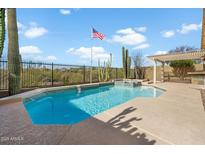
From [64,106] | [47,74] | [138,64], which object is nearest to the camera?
[64,106]

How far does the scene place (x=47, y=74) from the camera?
10430mm

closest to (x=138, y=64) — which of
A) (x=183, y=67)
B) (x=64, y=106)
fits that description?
(x=183, y=67)

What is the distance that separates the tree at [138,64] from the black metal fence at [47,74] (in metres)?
6.16

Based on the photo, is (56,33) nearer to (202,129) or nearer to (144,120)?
(144,120)

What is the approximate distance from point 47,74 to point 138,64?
466 inches

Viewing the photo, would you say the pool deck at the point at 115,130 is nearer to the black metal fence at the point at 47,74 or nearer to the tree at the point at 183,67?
the black metal fence at the point at 47,74

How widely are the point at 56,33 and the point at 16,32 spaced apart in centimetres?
804

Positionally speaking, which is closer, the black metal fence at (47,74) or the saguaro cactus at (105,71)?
the black metal fence at (47,74)

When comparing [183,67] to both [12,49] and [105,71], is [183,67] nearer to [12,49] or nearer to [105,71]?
[105,71]

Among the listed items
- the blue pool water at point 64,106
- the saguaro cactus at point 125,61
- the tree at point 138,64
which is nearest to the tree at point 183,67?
the tree at point 138,64

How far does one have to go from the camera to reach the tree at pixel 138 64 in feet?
61.1
